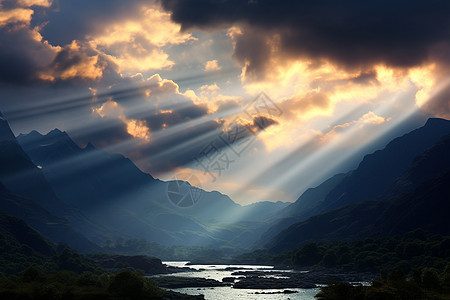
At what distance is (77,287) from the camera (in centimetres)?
8569

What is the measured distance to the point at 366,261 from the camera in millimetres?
194250

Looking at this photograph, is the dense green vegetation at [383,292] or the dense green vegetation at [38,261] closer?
the dense green vegetation at [383,292]

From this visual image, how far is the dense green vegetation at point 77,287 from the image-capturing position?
80375 mm

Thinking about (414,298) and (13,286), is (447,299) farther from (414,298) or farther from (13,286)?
(13,286)

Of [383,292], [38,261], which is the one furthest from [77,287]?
[38,261]

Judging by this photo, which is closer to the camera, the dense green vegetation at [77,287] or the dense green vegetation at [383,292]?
the dense green vegetation at [383,292]

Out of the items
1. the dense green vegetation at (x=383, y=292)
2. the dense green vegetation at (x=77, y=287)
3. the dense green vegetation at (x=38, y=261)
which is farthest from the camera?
the dense green vegetation at (x=38, y=261)

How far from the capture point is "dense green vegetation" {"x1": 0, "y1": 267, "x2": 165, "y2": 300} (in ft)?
264

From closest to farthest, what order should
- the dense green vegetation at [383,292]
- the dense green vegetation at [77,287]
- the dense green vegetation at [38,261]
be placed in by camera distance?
the dense green vegetation at [383,292]
the dense green vegetation at [77,287]
the dense green vegetation at [38,261]

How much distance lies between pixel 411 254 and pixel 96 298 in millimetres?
160712

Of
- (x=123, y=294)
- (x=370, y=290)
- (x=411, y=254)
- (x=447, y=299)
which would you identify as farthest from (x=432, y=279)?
(x=411, y=254)

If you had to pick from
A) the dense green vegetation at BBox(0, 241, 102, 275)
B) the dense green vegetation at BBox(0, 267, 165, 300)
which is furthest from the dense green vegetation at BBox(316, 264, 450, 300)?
the dense green vegetation at BBox(0, 241, 102, 275)

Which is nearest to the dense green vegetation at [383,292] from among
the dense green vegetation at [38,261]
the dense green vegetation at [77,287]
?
the dense green vegetation at [77,287]

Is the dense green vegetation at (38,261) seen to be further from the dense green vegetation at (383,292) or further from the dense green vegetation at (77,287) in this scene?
the dense green vegetation at (383,292)
